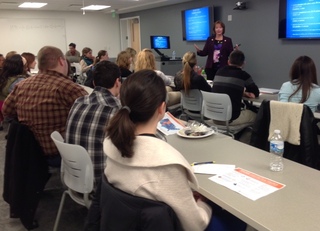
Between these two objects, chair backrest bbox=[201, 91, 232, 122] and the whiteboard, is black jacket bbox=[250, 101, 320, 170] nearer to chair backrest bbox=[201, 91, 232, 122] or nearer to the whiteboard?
chair backrest bbox=[201, 91, 232, 122]

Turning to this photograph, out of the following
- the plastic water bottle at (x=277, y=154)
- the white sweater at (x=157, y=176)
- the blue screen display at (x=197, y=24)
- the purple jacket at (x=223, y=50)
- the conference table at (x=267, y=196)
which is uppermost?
the blue screen display at (x=197, y=24)

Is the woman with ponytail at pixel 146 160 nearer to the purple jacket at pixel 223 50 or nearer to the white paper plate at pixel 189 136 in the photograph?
the white paper plate at pixel 189 136

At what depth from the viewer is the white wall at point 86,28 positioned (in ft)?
31.0

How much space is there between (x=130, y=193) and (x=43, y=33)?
9664 mm

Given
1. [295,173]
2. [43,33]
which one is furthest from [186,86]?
[43,33]

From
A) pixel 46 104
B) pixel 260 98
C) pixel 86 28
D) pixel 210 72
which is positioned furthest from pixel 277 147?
pixel 86 28

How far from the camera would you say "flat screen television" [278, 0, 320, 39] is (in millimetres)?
4734

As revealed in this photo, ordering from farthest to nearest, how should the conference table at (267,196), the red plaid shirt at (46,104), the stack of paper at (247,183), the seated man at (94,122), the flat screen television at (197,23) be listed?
the flat screen television at (197,23), the red plaid shirt at (46,104), the seated man at (94,122), the stack of paper at (247,183), the conference table at (267,196)

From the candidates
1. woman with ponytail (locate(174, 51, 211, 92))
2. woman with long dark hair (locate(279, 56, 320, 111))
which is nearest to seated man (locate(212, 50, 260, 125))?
woman with ponytail (locate(174, 51, 211, 92))

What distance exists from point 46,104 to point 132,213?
1.53 metres

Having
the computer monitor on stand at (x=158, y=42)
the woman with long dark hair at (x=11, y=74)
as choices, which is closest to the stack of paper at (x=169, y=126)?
the woman with long dark hair at (x=11, y=74)

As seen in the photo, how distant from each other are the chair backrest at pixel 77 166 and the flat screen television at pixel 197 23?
18.5 ft

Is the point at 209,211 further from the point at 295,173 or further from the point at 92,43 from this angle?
the point at 92,43

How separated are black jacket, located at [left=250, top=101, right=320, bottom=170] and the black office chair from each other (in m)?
1.44
